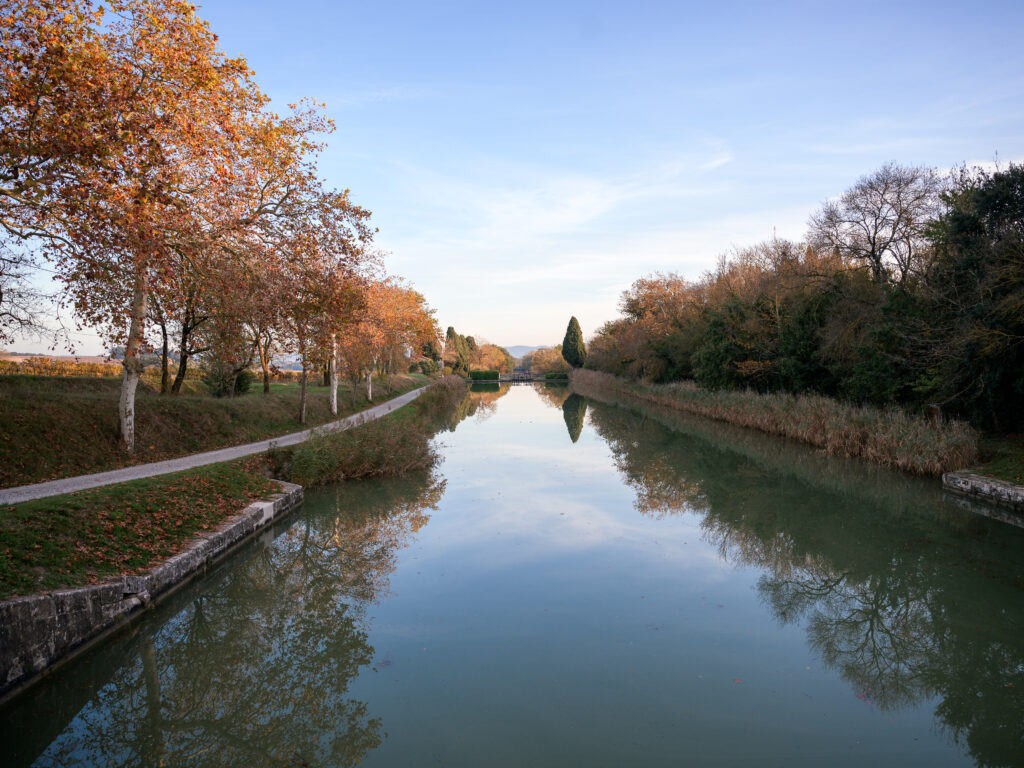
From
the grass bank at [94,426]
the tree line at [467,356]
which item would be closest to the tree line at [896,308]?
the grass bank at [94,426]

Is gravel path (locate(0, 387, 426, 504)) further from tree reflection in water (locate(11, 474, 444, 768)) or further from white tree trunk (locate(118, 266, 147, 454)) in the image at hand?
tree reflection in water (locate(11, 474, 444, 768))

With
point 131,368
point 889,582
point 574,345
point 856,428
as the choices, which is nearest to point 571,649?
point 889,582

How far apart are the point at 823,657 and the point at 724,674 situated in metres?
1.21

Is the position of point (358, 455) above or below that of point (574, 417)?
above

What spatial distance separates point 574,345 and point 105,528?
253 ft

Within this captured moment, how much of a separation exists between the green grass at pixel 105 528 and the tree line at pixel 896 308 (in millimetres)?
15441

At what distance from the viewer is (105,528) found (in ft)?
22.0

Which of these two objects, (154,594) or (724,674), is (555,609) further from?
(154,594)

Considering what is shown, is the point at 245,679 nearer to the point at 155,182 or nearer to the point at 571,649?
the point at 571,649

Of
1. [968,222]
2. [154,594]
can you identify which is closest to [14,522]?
[154,594]

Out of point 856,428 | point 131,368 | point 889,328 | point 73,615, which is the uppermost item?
point 889,328

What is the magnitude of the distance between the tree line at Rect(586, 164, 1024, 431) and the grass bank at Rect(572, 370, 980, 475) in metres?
0.99

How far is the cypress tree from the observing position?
82.1 meters

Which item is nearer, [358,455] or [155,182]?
[155,182]
